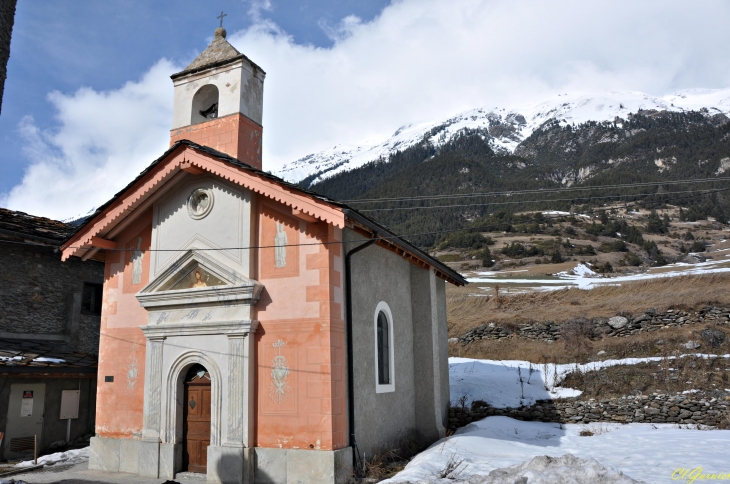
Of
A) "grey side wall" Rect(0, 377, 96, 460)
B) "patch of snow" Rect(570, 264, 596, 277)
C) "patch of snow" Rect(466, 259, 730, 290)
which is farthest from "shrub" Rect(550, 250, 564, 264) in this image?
"grey side wall" Rect(0, 377, 96, 460)

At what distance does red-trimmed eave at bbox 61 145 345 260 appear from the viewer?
11.0 metres

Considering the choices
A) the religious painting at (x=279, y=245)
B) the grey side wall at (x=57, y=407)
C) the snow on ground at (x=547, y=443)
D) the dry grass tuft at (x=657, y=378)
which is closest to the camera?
the snow on ground at (x=547, y=443)

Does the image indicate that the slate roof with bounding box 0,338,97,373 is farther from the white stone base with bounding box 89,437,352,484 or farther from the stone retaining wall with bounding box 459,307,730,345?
the stone retaining wall with bounding box 459,307,730,345

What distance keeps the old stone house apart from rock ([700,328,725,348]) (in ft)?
66.2

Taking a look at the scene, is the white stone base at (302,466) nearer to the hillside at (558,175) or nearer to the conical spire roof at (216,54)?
the conical spire roof at (216,54)

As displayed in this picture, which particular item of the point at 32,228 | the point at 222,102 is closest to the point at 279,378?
the point at 222,102

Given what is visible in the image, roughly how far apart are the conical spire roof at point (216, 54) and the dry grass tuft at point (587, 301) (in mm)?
17978

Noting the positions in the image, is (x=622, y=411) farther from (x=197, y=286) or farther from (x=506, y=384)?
(x=197, y=286)

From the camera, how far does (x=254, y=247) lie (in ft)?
→ 39.5

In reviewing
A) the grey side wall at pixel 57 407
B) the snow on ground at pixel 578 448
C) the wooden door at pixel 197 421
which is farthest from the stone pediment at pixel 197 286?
the grey side wall at pixel 57 407

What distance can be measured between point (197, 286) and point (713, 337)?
17.5 metres

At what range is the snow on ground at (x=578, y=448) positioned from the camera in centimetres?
996

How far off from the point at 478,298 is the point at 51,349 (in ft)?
84.8

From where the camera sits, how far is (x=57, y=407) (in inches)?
620
